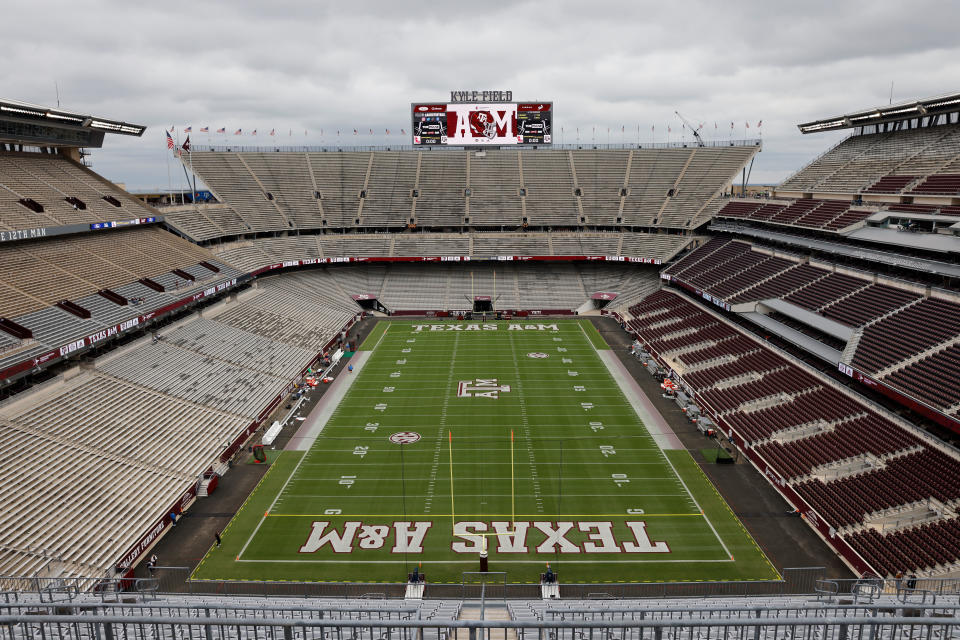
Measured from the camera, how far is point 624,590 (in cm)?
1638

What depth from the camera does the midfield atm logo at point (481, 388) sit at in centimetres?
3172

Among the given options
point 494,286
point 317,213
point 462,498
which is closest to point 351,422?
point 462,498

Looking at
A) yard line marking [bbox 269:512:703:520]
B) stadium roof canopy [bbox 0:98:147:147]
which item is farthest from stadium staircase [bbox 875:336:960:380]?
stadium roof canopy [bbox 0:98:147:147]

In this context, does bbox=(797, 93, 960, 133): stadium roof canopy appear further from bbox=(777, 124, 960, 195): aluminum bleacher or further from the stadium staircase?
the stadium staircase

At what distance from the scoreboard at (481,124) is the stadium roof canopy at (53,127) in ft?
89.0

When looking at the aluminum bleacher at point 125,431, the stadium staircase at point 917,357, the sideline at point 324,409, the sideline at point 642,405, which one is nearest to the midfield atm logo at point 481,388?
the sideline at point 324,409

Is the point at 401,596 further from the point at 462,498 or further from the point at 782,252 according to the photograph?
the point at 782,252

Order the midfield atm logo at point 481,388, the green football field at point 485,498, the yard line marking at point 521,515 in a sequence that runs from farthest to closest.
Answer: the midfield atm logo at point 481,388, the yard line marking at point 521,515, the green football field at point 485,498

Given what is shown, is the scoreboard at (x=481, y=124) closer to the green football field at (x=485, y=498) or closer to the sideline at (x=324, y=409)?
the sideline at (x=324, y=409)

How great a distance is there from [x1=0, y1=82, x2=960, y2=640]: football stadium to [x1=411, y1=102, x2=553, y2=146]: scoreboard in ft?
44.3

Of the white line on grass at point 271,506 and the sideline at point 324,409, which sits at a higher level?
the sideline at point 324,409

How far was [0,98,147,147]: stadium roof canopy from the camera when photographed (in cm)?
3300

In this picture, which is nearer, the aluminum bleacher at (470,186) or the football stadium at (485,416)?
the football stadium at (485,416)

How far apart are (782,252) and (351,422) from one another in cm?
3003
